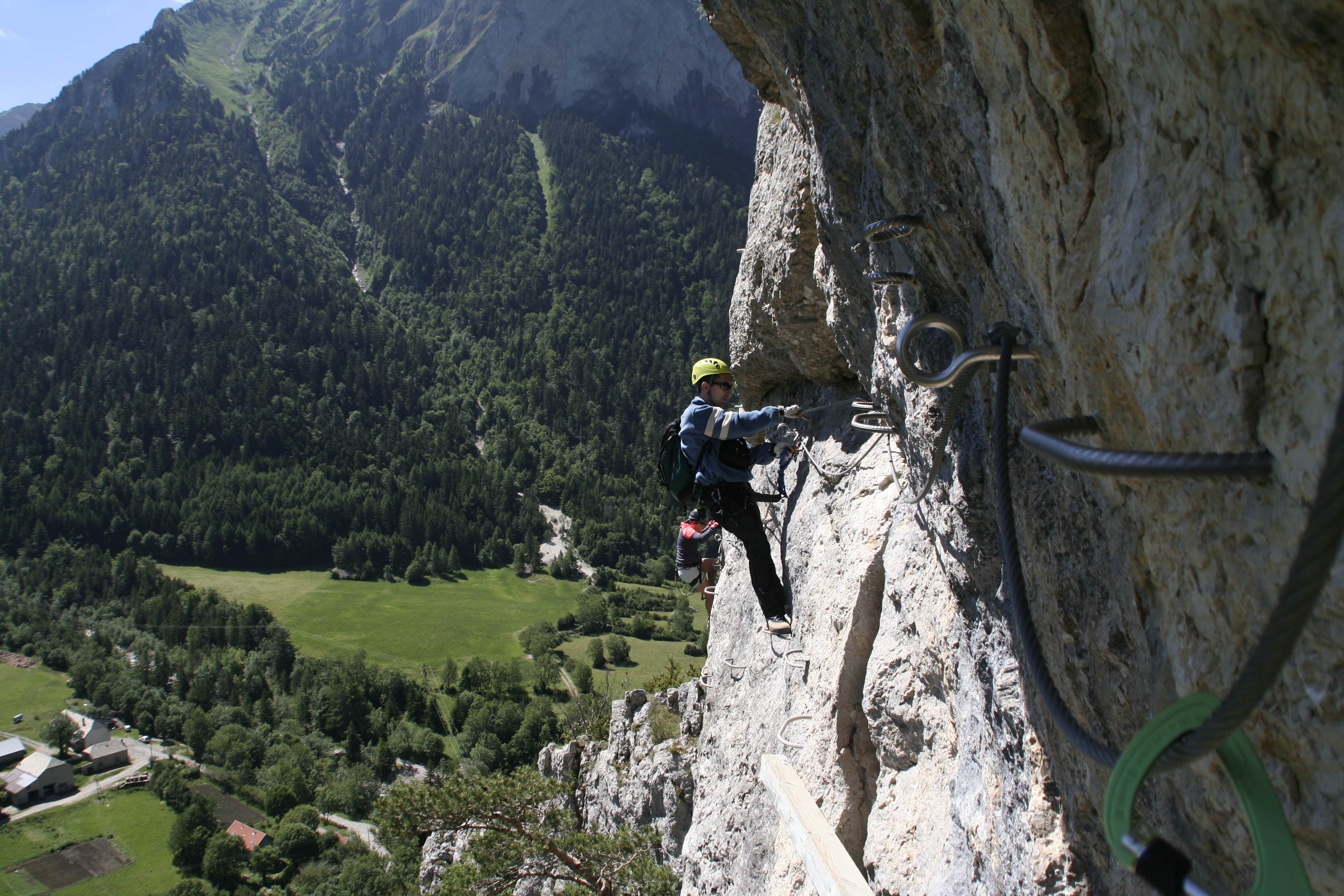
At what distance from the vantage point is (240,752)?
6084 centimetres

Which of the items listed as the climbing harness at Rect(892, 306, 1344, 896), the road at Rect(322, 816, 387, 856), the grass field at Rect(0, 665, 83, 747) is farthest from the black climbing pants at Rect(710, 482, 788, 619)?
the grass field at Rect(0, 665, 83, 747)

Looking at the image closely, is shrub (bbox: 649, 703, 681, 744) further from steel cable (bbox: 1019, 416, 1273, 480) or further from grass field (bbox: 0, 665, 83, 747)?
grass field (bbox: 0, 665, 83, 747)

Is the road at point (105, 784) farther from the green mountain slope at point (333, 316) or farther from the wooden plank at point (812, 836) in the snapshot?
the wooden plank at point (812, 836)

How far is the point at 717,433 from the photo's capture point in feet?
19.4

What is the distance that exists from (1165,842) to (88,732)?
8154 centimetres

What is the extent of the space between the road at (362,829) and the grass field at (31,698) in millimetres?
29997

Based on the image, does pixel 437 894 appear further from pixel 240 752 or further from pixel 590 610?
pixel 590 610

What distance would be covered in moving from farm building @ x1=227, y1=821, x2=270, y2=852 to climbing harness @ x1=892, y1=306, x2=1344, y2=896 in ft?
202

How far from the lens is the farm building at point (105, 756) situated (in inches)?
2420

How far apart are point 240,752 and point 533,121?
5454 inches

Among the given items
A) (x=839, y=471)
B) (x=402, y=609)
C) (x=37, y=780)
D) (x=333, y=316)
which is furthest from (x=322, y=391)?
(x=839, y=471)

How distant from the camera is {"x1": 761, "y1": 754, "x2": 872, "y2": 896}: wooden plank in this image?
4242 millimetres

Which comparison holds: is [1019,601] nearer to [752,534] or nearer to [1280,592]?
[1280,592]

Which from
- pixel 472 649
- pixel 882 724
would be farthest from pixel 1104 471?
pixel 472 649
